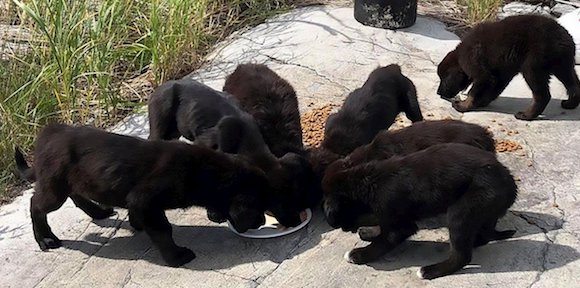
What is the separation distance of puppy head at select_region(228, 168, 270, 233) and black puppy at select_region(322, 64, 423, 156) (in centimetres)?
76

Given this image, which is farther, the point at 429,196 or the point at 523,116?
the point at 523,116

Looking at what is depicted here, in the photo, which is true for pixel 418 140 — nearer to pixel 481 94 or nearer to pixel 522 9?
pixel 481 94

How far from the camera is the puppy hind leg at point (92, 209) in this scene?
555 cm

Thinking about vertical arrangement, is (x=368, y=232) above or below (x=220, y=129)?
below

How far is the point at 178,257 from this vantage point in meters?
5.17

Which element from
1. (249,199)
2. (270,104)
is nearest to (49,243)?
(249,199)

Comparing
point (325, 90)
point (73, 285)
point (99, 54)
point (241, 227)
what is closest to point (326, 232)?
point (241, 227)

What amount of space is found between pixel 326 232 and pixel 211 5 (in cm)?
428

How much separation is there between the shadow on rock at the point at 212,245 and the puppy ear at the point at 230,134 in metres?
0.56

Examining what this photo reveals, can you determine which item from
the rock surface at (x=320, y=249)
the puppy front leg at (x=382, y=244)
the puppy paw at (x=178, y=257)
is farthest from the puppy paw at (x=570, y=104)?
the puppy paw at (x=178, y=257)

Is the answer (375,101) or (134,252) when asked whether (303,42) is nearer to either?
(375,101)

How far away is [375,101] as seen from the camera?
6.09 m

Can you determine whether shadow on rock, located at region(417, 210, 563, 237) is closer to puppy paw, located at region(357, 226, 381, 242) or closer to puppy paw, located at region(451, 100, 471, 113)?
puppy paw, located at region(357, 226, 381, 242)

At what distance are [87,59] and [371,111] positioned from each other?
273 cm
